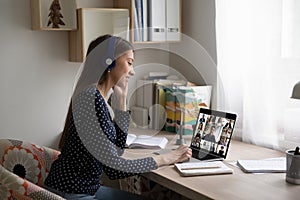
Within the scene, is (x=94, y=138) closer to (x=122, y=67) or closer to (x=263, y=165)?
(x=122, y=67)

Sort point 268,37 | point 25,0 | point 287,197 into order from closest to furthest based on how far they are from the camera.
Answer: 1. point 287,197
2. point 268,37
3. point 25,0

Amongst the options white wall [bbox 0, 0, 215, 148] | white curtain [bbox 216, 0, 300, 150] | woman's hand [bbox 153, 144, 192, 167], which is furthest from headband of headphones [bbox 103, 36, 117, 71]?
white curtain [bbox 216, 0, 300, 150]

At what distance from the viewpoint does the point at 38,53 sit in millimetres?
2596

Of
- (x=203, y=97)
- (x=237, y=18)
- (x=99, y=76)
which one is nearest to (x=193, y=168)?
(x=99, y=76)

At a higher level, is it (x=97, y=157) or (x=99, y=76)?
(x=99, y=76)

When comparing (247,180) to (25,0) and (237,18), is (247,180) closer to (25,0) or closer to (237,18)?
(237,18)

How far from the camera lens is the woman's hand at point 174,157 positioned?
2051mm

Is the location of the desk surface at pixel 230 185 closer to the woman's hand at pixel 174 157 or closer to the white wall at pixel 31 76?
the woman's hand at pixel 174 157

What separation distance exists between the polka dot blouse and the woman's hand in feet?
0.41

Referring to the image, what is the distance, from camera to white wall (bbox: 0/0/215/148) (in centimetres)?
250

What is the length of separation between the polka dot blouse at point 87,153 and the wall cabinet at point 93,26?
2.41ft

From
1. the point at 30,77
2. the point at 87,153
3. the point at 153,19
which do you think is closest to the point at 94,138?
the point at 87,153

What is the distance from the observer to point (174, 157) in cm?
211

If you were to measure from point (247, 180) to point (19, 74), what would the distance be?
54.5 inches
